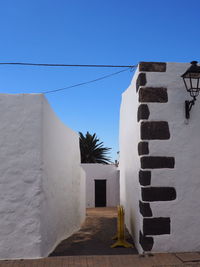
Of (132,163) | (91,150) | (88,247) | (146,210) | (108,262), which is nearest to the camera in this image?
(108,262)

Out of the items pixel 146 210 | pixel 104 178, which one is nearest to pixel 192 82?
pixel 146 210

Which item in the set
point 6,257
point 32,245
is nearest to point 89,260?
point 32,245

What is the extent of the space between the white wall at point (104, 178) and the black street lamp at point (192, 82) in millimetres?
13553

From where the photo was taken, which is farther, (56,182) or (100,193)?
(100,193)

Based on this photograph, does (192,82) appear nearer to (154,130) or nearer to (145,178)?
(154,130)

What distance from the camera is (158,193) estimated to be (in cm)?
465

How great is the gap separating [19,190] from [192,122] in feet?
9.75

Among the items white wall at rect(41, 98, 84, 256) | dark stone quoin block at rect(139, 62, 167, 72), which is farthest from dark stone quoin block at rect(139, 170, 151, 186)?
dark stone quoin block at rect(139, 62, 167, 72)

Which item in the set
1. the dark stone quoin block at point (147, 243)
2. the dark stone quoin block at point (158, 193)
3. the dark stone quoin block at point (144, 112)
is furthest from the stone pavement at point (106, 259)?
the dark stone quoin block at point (144, 112)

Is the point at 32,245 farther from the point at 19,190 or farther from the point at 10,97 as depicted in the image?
the point at 10,97

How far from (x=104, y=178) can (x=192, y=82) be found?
13.8 metres

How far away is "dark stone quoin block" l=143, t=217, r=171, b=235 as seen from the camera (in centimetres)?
459

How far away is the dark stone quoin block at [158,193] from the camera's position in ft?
15.2

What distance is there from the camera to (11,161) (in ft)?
14.8
